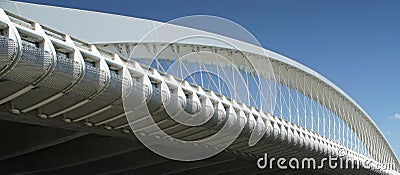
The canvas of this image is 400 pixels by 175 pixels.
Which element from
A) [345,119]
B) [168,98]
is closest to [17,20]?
[168,98]

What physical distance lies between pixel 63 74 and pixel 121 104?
3.66 m

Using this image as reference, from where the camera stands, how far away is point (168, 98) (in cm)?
1902

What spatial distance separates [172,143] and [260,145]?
5.03m

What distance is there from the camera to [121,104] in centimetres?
1761

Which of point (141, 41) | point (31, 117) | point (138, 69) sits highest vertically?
point (141, 41)

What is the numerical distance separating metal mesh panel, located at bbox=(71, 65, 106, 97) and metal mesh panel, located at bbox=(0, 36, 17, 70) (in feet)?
9.01

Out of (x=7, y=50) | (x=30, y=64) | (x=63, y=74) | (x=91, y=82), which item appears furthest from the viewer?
(x=91, y=82)

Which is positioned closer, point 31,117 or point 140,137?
point 31,117

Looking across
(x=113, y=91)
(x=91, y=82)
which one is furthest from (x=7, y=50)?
(x=113, y=91)

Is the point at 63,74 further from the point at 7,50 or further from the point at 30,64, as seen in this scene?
the point at 7,50

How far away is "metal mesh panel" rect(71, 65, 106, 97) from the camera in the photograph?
→ 49.4ft

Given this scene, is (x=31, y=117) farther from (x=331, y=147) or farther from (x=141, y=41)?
(x=331, y=147)

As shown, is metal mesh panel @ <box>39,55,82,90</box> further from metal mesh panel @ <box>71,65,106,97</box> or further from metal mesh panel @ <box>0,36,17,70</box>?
metal mesh panel @ <box>0,36,17,70</box>

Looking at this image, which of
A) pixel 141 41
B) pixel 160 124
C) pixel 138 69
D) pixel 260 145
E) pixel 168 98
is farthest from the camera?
pixel 141 41
